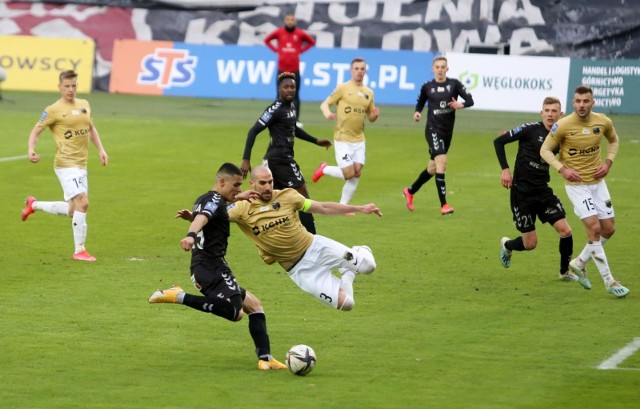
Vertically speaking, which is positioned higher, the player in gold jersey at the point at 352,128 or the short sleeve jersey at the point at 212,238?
the short sleeve jersey at the point at 212,238

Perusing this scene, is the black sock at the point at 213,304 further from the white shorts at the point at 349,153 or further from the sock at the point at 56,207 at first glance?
the white shorts at the point at 349,153

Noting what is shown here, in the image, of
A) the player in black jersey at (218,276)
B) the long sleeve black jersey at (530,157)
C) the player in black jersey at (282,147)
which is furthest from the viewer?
the player in black jersey at (282,147)

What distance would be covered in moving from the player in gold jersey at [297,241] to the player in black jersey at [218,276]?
14.6 inches

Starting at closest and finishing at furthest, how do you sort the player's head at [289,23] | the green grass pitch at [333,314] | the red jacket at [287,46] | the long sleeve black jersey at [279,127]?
the green grass pitch at [333,314] → the long sleeve black jersey at [279,127] → the player's head at [289,23] → the red jacket at [287,46]

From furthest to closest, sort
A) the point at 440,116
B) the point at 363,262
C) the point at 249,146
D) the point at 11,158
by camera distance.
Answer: the point at 11,158 → the point at 440,116 → the point at 249,146 → the point at 363,262

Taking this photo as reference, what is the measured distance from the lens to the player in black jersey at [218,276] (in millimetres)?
11289

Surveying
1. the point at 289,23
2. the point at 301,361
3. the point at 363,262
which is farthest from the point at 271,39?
the point at 301,361

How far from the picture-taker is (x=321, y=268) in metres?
12.5

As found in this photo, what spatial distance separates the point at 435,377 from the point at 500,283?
4959mm

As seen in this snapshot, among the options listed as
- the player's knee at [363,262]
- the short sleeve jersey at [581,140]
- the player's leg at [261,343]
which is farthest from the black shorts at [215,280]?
the short sleeve jersey at [581,140]

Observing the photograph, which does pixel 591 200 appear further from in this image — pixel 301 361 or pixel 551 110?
pixel 301 361

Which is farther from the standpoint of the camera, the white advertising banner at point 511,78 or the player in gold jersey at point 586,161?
the white advertising banner at point 511,78

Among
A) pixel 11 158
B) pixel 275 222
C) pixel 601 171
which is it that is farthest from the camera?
pixel 11 158

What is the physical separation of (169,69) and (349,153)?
19619 mm
